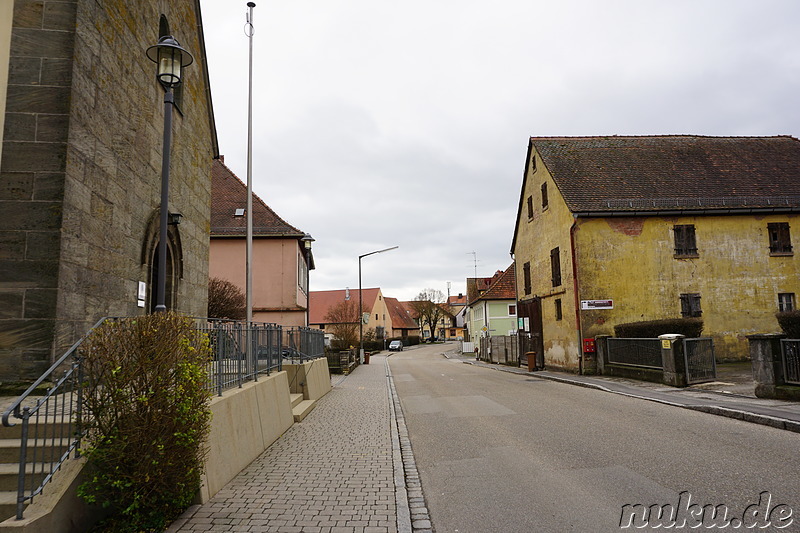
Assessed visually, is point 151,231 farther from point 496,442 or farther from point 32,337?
point 496,442

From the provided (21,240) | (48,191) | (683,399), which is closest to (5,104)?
(48,191)

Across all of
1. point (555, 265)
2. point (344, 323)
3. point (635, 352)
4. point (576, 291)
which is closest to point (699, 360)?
point (635, 352)

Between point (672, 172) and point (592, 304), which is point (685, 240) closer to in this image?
point (672, 172)

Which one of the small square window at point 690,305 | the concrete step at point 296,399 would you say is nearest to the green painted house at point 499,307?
the small square window at point 690,305

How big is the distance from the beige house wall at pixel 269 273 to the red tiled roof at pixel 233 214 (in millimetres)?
533

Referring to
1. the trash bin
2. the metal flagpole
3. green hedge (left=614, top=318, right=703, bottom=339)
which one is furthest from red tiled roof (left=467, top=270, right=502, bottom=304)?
the metal flagpole

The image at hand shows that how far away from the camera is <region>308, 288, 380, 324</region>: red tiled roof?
7788 cm

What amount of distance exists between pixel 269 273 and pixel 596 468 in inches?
910

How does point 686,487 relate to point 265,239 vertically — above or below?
below

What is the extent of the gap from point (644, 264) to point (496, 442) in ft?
51.9

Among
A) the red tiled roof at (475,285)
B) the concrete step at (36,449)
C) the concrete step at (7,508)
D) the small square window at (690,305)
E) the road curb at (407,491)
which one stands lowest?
the road curb at (407,491)

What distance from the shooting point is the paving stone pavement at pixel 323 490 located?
4.75m

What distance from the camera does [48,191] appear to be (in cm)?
734

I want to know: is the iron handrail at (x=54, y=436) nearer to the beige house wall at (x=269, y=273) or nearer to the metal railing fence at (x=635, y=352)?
the metal railing fence at (x=635, y=352)
